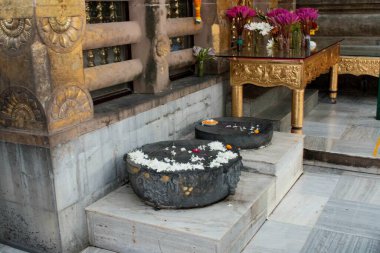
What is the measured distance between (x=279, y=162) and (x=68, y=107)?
208 centimetres

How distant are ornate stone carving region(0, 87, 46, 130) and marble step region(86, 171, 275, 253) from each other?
2.72 feet

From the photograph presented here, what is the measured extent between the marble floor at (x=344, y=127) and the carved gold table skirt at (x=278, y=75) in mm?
544

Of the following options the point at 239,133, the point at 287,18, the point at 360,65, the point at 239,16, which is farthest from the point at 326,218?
the point at 360,65

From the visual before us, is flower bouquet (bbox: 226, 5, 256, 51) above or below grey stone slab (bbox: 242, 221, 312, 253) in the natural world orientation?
above

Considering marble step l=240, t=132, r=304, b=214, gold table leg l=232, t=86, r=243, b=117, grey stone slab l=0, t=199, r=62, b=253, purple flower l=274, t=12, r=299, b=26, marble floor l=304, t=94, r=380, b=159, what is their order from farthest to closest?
purple flower l=274, t=12, r=299, b=26 → gold table leg l=232, t=86, r=243, b=117 → marble floor l=304, t=94, r=380, b=159 → marble step l=240, t=132, r=304, b=214 → grey stone slab l=0, t=199, r=62, b=253

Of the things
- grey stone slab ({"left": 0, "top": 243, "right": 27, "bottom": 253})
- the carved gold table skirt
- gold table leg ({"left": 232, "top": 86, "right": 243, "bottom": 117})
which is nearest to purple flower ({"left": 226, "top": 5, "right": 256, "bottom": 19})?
the carved gold table skirt

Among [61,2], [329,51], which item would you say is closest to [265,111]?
[329,51]

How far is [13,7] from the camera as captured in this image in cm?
334

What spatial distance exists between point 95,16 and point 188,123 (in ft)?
5.37

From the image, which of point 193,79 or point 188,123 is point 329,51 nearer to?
point 193,79

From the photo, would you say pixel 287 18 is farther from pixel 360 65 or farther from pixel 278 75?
pixel 360 65

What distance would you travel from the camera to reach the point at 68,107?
3.61m

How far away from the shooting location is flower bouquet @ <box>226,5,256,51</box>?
20.5ft

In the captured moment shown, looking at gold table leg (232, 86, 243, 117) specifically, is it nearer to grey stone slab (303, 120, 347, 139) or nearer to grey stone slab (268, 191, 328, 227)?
grey stone slab (303, 120, 347, 139)
